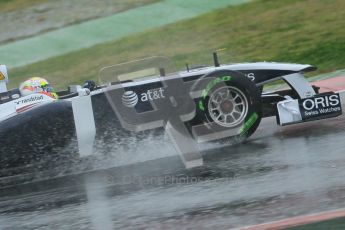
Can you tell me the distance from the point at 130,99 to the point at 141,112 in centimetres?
20

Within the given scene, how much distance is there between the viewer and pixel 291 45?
Answer: 14641 mm

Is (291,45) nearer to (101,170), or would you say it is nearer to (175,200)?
(101,170)

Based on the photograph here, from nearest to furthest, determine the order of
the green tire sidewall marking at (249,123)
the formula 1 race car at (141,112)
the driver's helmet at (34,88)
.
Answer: the formula 1 race car at (141,112) < the green tire sidewall marking at (249,123) < the driver's helmet at (34,88)

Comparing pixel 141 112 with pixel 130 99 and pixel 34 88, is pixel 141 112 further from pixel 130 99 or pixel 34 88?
pixel 34 88

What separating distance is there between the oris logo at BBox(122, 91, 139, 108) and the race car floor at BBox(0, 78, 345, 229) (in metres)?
0.62

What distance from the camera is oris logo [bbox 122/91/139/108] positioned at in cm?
831

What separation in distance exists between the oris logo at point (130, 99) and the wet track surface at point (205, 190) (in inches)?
24.3

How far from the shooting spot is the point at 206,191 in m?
6.66

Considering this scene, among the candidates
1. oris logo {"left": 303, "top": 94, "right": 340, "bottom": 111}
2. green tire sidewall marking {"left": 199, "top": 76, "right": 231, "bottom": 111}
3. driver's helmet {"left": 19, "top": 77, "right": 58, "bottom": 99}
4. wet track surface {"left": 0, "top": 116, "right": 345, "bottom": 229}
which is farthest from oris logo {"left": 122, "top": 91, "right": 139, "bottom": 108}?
oris logo {"left": 303, "top": 94, "right": 340, "bottom": 111}

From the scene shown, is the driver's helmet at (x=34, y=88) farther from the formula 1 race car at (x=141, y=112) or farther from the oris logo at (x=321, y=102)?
the oris logo at (x=321, y=102)

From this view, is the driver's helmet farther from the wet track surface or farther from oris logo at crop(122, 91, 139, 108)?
the wet track surface

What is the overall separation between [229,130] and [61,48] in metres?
9.23

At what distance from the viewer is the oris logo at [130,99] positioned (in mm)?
8312

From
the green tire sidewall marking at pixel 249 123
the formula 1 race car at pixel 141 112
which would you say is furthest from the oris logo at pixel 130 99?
the green tire sidewall marking at pixel 249 123
